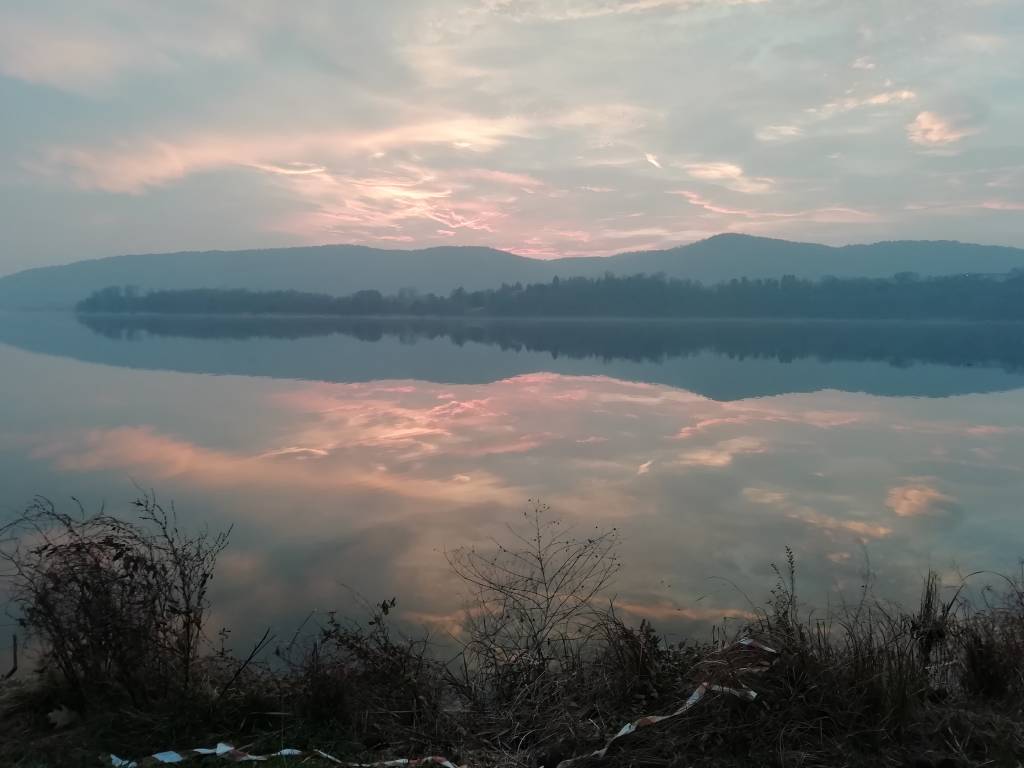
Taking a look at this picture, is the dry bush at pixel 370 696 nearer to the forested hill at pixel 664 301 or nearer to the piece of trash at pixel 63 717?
the piece of trash at pixel 63 717

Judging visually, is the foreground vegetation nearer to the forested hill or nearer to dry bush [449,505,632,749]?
dry bush [449,505,632,749]

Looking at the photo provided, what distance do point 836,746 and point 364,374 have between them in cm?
3083

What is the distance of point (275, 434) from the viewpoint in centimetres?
1836

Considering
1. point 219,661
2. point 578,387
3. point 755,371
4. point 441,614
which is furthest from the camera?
point 755,371

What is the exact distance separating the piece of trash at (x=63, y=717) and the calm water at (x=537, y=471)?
230 cm

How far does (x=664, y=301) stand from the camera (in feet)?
450

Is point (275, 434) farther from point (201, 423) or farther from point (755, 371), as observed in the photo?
point (755, 371)

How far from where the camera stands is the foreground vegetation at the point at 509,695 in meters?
4.62

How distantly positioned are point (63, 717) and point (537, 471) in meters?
10.1

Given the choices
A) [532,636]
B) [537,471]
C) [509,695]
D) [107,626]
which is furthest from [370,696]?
[537,471]

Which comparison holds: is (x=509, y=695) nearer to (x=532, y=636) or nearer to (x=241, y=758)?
(x=532, y=636)

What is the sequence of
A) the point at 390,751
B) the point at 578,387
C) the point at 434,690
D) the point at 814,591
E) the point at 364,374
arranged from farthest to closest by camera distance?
the point at 364,374 → the point at 578,387 → the point at 814,591 → the point at 434,690 → the point at 390,751

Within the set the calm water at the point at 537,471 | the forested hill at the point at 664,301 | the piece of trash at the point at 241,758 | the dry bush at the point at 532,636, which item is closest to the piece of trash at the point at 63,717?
the piece of trash at the point at 241,758

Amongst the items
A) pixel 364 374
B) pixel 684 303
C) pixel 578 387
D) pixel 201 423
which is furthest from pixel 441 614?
pixel 684 303
